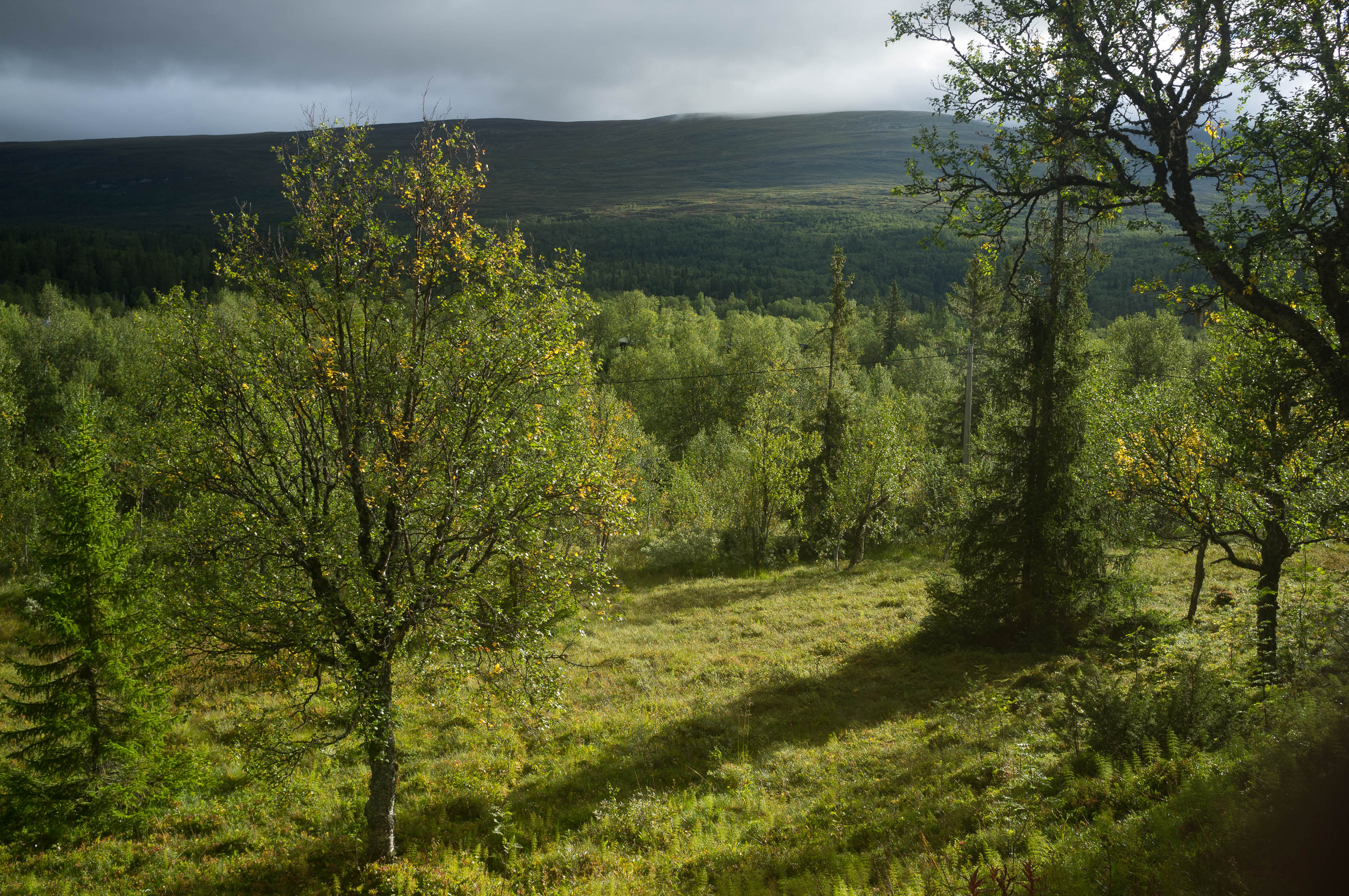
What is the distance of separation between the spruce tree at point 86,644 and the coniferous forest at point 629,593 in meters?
0.08

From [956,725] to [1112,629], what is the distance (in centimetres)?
611

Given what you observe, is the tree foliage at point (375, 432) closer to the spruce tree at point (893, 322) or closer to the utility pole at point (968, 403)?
the utility pole at point (968, 403)

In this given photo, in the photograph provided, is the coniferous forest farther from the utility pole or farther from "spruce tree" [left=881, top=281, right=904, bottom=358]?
"spruce tree" [left=881, top=281, right=904, bottom=358]

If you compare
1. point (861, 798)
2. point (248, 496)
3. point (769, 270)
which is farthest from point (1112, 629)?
point (769, 270)

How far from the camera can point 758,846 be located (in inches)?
362

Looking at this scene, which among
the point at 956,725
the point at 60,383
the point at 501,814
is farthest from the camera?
the point at 60,383

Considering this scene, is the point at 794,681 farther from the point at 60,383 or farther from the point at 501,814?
the point at 60,383

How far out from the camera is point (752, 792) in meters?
10.9

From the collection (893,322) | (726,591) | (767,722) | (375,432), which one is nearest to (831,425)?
(726,591)

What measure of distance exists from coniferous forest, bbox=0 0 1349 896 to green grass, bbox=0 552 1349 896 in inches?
3.2

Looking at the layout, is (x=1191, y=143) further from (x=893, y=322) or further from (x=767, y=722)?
(x=893, y=322)

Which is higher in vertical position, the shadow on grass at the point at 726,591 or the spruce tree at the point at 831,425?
the spruce tree at the point at 831,425

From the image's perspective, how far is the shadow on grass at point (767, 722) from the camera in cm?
1195

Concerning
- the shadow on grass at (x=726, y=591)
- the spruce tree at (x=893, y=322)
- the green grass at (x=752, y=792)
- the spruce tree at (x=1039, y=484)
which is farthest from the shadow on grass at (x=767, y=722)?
the spruce tree at (x=893, y=322)
